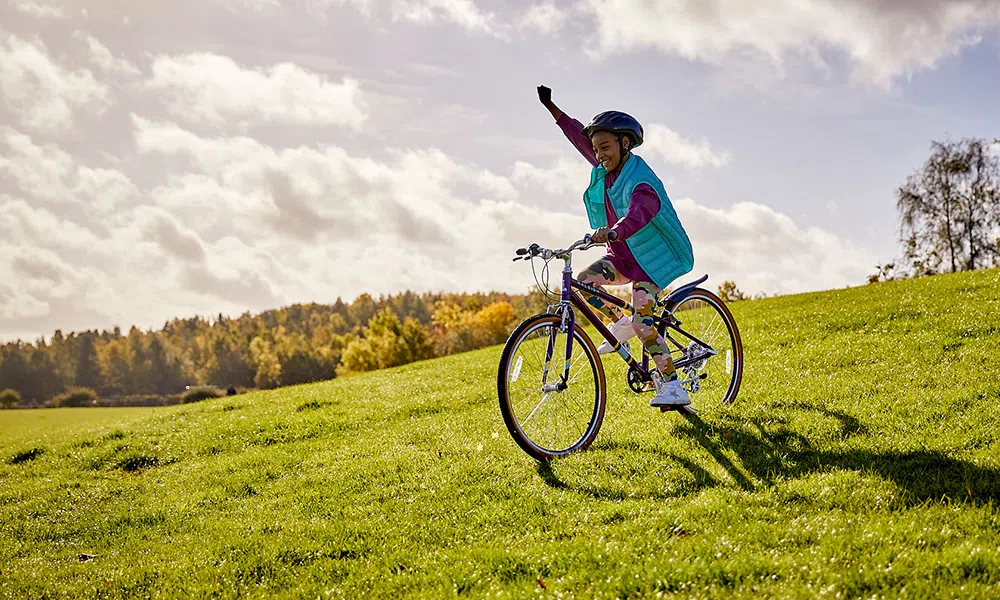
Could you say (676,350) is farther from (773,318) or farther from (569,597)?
(773,318)

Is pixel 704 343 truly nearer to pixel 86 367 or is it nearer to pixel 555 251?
Result: pixel 555 251

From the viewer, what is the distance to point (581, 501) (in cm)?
612

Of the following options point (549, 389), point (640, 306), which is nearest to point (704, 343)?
point (640, 306)

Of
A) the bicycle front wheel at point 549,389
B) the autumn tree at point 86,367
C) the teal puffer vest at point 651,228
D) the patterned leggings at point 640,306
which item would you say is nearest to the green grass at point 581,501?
the bicycle front wheel at point 549,389

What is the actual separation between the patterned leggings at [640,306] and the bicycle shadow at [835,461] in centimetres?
86

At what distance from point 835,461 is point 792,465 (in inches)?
15.6

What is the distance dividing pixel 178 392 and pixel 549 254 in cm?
17577

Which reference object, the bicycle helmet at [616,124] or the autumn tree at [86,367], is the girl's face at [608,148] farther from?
the autumn tree at [86,367]

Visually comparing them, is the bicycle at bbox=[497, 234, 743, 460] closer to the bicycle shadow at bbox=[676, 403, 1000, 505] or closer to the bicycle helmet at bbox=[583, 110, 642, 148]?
the bicycle shadow at bbox=[676, 403, 1000, 505]

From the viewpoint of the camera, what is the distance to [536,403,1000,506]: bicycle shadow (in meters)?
5.62

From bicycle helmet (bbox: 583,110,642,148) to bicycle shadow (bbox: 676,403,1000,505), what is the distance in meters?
3.40

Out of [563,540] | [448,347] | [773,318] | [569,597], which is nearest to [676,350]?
[563,540]

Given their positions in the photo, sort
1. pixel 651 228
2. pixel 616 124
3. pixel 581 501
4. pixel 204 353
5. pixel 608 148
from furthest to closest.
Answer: pixel 204 353 → pixel 651 228 → pixel 608 148 → pixel 616 124 → pixel 581 501

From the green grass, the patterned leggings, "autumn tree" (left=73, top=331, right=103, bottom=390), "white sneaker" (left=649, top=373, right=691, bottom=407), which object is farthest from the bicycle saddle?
"autumn tree" (left=73, top=331, right=103, bottom=390)
